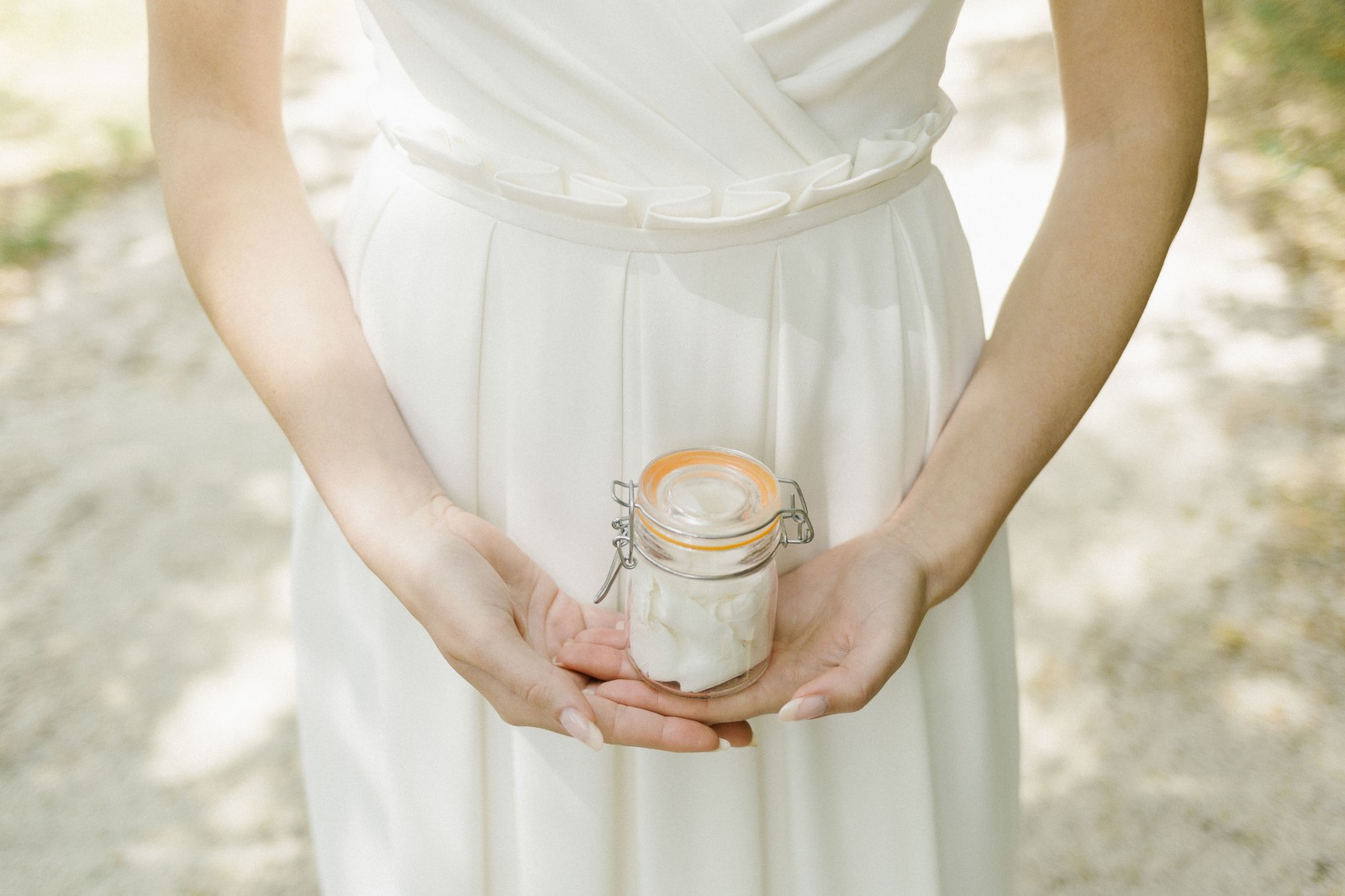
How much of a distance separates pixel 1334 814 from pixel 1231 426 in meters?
1.47

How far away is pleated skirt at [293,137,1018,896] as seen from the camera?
1.13m

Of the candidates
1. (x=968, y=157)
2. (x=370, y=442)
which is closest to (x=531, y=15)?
(x=370, y=442)

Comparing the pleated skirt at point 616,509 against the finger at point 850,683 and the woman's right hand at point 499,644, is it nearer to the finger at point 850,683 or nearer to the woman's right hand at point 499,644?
the woman's right hand at point 499,644

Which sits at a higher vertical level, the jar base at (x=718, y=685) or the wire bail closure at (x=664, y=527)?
the wire bail closure at (x=664, y=527)

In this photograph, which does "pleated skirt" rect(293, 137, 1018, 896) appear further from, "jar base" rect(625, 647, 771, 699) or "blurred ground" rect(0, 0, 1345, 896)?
"blurred ground" rect(0, 0, 1345, 896)

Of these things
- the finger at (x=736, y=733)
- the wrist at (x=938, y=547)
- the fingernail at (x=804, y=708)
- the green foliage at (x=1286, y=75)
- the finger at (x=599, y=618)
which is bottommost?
the finger at (x=736, y=733)

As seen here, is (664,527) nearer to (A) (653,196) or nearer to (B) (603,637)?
(B) (603,637)

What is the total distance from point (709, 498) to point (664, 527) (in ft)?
0.19

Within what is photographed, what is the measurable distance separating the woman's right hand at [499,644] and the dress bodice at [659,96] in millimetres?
347

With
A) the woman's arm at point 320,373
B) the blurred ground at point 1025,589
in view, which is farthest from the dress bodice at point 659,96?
the blurred ground at point 1025,589

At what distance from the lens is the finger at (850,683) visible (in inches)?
40.3

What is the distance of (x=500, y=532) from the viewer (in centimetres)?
117

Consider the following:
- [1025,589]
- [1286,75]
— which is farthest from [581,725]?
[1286,75]

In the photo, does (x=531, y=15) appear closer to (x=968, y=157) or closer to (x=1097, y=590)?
(x=1097, y=590)
